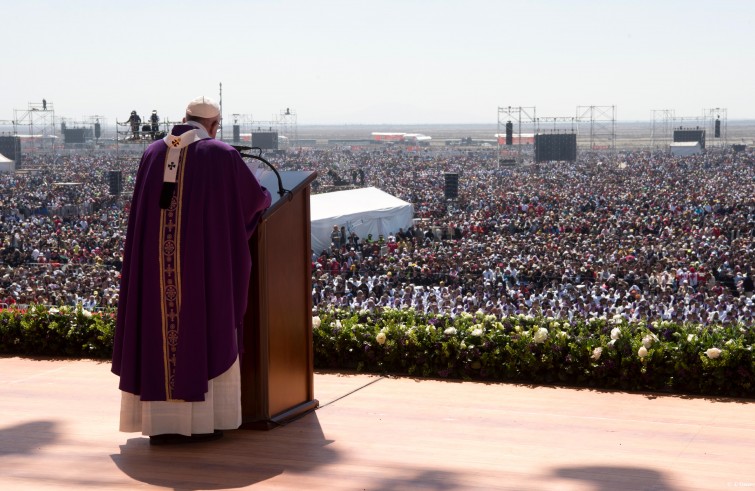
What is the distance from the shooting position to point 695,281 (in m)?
13.2

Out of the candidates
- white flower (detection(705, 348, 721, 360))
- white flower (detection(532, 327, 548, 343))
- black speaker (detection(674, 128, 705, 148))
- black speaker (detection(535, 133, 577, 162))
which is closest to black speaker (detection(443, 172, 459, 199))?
white flower (detection(532, 327, 548, 343))

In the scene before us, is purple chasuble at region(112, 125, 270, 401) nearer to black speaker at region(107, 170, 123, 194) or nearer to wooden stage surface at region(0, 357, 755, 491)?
wooden stage surface at region(0, 357, 755, 491)

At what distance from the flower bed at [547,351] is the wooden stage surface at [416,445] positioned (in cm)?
Result: 11

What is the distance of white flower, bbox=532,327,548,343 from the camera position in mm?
4133

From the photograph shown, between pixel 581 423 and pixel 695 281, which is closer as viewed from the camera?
pixel 581 423

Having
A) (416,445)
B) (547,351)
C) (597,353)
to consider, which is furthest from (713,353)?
(416,445)

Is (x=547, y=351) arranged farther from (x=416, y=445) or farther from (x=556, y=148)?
(x=556, y=148)

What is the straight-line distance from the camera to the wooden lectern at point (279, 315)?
3.23m

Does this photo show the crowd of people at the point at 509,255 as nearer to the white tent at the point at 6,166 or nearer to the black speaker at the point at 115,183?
the black speaker at the point at 115,183

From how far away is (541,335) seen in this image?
Result: 4141 millimetres

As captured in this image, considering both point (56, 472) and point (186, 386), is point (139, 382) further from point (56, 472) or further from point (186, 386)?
point (56, 472)

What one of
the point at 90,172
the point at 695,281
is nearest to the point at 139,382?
the point at 695,281

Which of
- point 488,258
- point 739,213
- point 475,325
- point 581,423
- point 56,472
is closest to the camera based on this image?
point 56,472

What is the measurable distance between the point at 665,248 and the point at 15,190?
2781 centimetres
